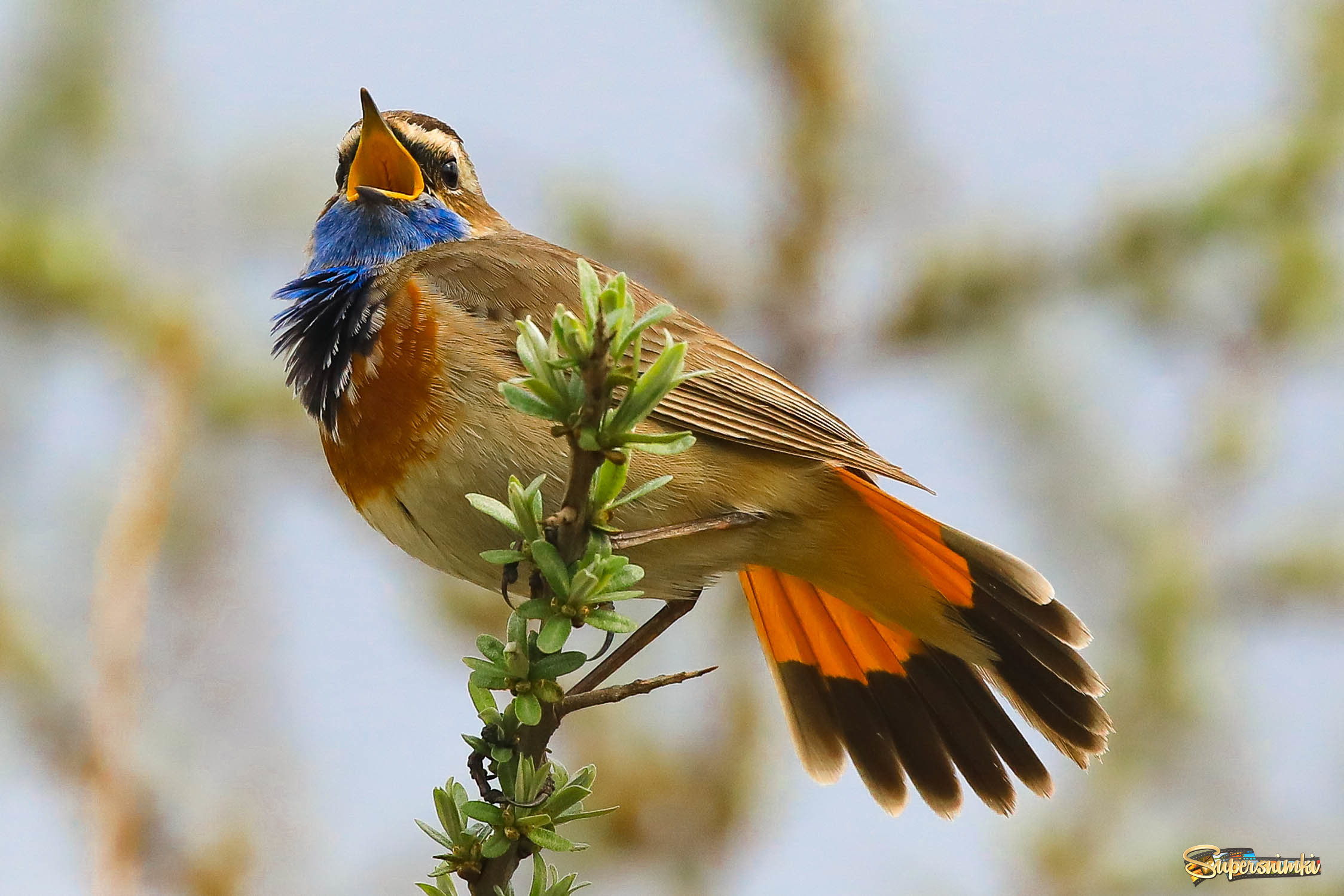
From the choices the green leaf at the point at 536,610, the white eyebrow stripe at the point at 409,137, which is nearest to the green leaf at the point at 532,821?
the green leaf at the point at 536,610

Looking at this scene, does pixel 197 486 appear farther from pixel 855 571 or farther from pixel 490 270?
pixel 855 571

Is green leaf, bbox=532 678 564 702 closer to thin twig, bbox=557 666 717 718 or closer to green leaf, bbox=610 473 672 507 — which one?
thin twig, bbox=557 666 717 718

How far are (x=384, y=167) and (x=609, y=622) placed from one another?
2.35 meters

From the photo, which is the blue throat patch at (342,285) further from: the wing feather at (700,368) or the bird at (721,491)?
the wing feather at (700,368)

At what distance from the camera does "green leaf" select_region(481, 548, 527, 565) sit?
1734 mm

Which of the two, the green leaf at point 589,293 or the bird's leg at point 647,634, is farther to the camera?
the bird's leg at point 647,634

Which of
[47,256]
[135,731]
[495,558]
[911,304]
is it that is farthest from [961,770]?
[47,256]

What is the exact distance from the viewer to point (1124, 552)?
167 inches

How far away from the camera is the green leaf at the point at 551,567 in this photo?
1.78 meters

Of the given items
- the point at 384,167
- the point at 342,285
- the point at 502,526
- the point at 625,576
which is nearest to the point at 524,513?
the point at 625,576

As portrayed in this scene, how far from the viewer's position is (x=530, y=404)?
1.67m

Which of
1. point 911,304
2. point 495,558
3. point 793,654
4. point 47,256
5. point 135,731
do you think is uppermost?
point 911,304

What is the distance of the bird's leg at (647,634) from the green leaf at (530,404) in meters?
1.56

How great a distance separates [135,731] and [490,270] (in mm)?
1246
